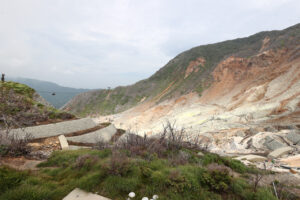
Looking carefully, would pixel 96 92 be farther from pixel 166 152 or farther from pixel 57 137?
pixel 166 152

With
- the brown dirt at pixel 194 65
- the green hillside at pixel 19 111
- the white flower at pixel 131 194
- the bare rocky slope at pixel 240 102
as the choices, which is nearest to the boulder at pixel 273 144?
the bare rocky slope at pixel 240 102

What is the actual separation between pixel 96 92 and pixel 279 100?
63845 millimetres

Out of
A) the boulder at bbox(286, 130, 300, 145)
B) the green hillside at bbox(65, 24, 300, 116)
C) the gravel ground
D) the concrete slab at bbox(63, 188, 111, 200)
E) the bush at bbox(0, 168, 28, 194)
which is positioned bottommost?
the gravel ground

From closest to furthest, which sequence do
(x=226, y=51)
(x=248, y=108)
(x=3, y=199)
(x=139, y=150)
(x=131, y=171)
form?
(x=3, y=199) → (x=131, y=171) → (x=139, y=150) → (x=248, y=108) → (x=226, y=51)

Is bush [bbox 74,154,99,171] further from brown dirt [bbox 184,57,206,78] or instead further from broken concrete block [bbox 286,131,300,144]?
brown dirt [bbox 184,57,206,78]

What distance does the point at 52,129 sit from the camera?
10.1 m

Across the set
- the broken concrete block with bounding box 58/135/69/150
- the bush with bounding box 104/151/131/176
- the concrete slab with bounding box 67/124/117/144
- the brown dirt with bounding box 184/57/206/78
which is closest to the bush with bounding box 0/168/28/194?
the bush with bounding box 104/151/131/176

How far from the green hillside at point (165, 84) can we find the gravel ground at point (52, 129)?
29.0 meters

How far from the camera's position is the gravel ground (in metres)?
8.96

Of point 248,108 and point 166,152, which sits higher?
point 248,108

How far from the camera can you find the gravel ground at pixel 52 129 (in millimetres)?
8961

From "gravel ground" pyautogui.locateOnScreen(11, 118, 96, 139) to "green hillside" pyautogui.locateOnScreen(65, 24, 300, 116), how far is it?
28967 mm

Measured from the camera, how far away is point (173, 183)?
11.3ft

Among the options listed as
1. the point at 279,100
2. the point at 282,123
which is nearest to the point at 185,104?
the point at 279,100
